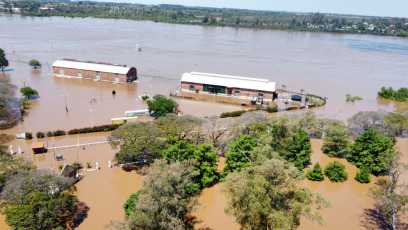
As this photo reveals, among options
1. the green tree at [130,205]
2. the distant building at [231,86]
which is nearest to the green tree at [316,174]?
the green tree at [130,205]

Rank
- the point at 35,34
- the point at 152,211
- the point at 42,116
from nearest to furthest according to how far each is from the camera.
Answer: the point at 152,211 → the point at 42,116 → the point at 35,34

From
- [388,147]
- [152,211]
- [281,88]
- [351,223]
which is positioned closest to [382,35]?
[281,88]

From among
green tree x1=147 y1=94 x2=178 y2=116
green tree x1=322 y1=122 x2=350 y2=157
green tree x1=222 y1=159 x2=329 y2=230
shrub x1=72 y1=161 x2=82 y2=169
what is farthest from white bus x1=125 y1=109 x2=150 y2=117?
green tree x1=222 y1=159 x2=329 y2=230

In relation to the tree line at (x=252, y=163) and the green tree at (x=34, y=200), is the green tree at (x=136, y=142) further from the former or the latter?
the green tree at (x=34, y=200)

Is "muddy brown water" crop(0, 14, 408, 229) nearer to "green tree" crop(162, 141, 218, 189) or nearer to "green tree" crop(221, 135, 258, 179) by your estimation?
"green tree" crop(162, 141, 218, 189)

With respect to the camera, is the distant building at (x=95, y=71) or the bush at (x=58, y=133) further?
the distant building at (x=95, y=71)

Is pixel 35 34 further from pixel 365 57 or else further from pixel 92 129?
pixel 365 57

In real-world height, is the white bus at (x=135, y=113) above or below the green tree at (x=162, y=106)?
below
